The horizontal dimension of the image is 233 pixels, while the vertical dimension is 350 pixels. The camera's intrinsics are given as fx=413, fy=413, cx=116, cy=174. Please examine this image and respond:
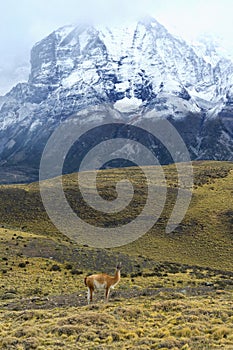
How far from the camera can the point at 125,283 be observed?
1388 inches

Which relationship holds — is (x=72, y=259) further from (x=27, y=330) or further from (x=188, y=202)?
(x=188, y=202)

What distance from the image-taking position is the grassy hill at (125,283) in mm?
17922

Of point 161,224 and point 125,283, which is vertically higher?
point 161,224

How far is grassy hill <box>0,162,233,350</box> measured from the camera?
17.9 m

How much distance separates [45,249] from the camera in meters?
49.7

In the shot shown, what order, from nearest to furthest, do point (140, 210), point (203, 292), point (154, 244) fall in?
point (203, 292), point (154, 244), point (140, 210)

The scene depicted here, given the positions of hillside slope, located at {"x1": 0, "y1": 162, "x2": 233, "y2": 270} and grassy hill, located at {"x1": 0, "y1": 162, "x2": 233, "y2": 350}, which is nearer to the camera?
grassy hill, located at {"x1": 0, "y1": 162, "x2": 233, "y2": 350}

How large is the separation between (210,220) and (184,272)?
100 feet

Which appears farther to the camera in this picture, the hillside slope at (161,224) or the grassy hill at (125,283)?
the hillside slope at (161,224)

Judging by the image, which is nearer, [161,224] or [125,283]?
[125,283]

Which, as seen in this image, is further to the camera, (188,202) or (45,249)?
(188,202)

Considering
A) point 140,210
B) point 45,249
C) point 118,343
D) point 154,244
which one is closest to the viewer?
point 118,343

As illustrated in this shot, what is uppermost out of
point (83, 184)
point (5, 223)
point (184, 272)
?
point (83, 184)

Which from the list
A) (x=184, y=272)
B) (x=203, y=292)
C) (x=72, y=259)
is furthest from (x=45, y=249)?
(x=203, y=292)
